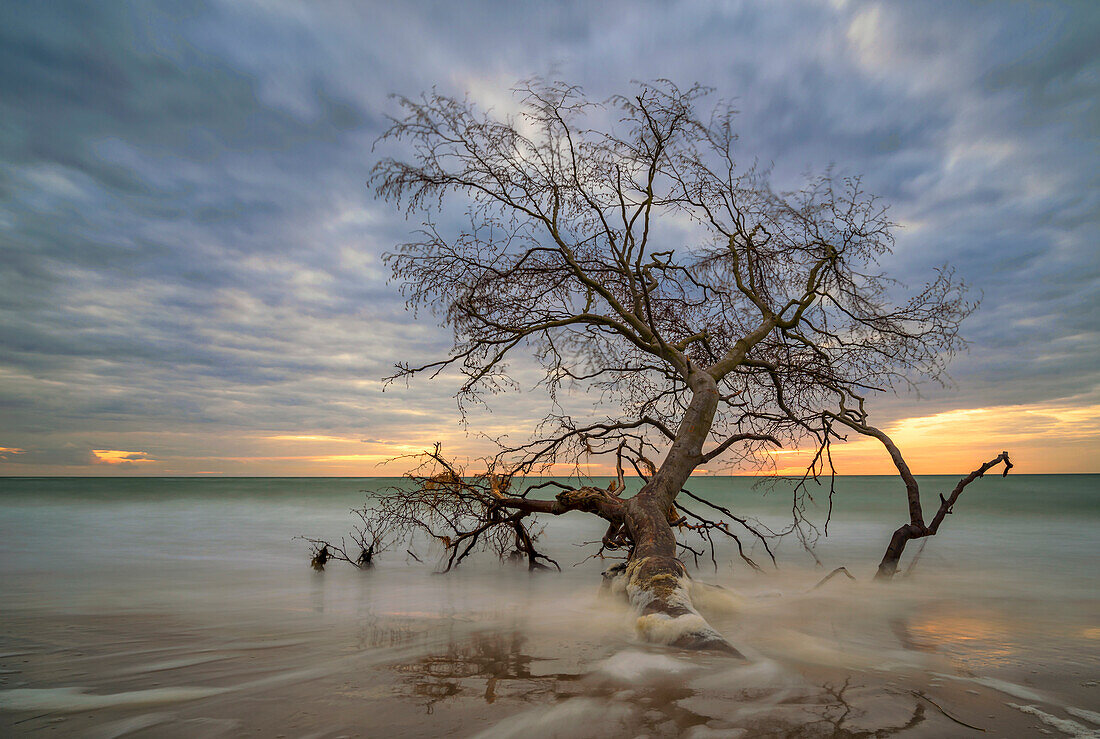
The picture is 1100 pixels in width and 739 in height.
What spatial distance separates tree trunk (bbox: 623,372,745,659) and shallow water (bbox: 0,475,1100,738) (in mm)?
250

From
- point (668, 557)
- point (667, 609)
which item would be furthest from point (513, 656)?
point (668, 557)

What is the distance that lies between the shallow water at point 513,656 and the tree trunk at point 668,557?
0.25 meters

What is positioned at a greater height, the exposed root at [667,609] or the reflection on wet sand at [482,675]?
the exposed root at [667,609]

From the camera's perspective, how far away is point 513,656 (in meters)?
4.09

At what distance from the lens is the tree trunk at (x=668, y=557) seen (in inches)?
162

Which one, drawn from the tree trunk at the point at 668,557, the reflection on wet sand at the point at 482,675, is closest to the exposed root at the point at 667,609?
the tree trunk at the point at 668,557

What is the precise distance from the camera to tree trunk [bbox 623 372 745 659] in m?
4.11

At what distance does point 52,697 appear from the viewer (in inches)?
130

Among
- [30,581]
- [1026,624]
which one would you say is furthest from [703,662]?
[30,581]

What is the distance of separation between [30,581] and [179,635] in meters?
5.35

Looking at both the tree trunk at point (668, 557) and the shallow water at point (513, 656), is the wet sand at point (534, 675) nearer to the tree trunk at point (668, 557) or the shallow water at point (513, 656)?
the shallow water at point (513, 656)

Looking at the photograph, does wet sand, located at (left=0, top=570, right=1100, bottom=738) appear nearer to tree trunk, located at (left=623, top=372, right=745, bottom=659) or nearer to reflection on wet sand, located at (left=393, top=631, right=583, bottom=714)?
reflection on wet sand, located at (left=393, top=631, right=583, bottom=714)

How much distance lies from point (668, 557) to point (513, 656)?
1.78 meters

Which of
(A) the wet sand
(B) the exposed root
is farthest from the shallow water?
(B) the exposed root
